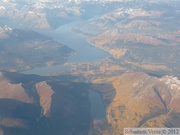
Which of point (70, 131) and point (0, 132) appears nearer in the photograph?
point (0, 132)

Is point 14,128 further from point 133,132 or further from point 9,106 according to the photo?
point 133,132

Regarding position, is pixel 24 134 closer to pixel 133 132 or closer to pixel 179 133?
pixel 133 132

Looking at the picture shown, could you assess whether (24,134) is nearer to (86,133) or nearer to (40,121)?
(40,121)

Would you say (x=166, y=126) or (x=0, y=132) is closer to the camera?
(x=0, y=132)

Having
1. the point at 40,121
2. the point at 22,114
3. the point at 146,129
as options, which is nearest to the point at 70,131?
the point at 40,121

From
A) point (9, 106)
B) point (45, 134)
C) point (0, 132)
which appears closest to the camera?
point (0, 132)

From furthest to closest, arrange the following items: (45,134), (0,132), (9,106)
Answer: (9,106) → (45,134) → (0,132)

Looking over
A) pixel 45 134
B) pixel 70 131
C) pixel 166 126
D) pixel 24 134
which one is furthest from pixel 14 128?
pixel 166 126

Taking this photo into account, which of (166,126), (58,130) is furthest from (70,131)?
(166,126)
